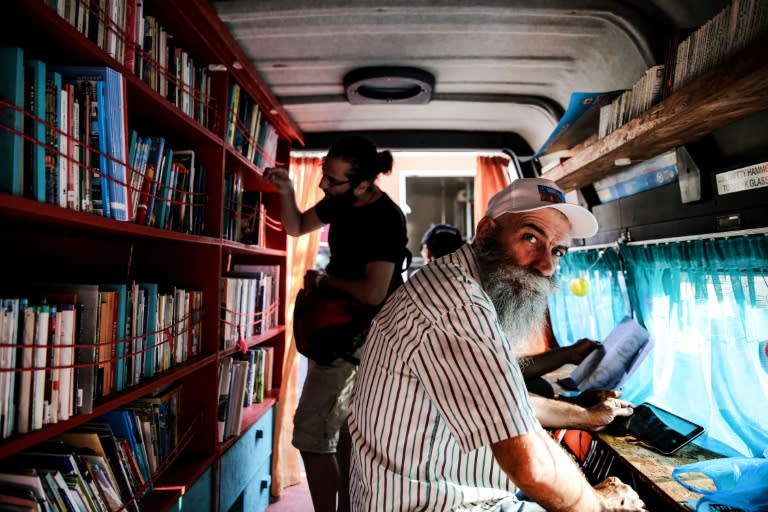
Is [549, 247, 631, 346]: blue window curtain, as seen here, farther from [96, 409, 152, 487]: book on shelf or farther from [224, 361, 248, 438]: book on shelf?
[96, 409, 152, 487]: book on shelf

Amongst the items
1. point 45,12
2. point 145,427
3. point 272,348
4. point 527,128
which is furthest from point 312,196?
point 45,12

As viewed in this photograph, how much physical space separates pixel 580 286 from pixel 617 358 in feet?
2.60

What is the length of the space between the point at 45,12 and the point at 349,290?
1.25 m

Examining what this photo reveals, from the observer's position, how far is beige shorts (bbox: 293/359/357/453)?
69.6 inches

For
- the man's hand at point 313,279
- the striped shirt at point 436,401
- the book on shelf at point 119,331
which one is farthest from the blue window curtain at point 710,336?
the book on shelf at point 119,331

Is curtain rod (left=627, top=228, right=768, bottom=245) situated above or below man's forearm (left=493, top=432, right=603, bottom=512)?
above

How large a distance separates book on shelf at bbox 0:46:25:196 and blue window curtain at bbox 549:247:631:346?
2037 mm

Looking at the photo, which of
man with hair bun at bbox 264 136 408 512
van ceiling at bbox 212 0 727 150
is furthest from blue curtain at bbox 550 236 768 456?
man with hair bun at bbox 264 136 408 512

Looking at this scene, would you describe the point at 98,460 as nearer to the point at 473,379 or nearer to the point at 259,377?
the point at 473,379

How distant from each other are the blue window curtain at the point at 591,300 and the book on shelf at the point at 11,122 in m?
2.04

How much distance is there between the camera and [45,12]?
0.87 m

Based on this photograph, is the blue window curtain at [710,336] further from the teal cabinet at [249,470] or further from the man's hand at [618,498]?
the teal cabinet at [249,470]

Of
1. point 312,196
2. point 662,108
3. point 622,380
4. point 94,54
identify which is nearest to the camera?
point 94,54

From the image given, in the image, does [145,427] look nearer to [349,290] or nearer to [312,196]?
[349,290]
